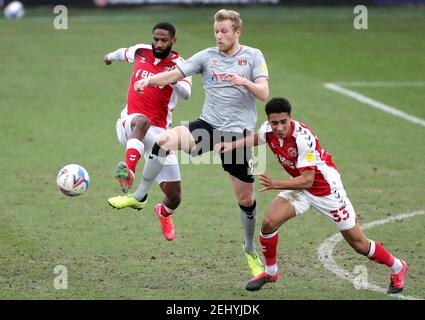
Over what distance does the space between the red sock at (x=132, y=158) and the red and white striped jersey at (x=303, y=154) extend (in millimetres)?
2147

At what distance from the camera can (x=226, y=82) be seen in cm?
1200

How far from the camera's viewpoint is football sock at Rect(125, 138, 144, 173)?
1266 cm

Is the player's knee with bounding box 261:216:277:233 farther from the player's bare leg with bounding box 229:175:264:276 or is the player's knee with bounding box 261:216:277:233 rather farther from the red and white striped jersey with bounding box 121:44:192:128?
the red and white striped jersey with bounding box 121:44:192:128

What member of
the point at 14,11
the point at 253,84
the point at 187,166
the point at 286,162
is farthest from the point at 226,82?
the point at 14,11

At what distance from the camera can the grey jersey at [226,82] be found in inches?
470

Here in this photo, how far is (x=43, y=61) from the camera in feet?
93.2

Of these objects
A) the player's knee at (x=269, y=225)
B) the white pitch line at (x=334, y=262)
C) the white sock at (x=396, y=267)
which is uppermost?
the player's knee at (x=269, y=225)

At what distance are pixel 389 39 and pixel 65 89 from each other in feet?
37.6

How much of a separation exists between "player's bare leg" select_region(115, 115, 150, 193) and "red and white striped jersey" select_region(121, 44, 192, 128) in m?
0.33

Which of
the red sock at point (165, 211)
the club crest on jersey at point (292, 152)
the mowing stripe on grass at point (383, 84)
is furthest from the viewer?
the mowing stripe on grass at point (383, 84)

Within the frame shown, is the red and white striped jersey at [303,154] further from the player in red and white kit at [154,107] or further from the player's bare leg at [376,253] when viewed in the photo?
the player in red and white kit at [154,107]

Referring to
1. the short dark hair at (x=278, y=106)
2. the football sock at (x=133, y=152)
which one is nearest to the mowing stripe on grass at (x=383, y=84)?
the football sock at (x=133, y=152)
